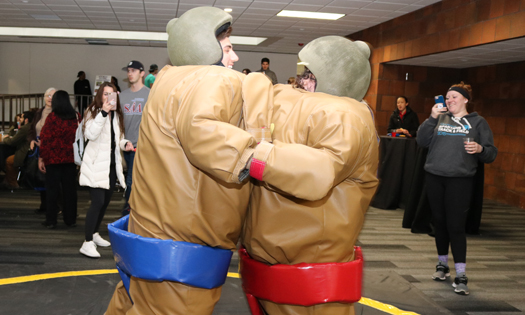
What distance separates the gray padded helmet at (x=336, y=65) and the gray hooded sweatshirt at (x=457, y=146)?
7.02 ft

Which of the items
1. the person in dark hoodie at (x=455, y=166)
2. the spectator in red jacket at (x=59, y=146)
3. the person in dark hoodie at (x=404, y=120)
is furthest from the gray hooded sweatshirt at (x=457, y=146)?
the person in dark hoodie at (x=404, y=120)

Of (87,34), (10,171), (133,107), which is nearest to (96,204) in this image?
(133,107)

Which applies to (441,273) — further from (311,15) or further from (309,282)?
(311,15)

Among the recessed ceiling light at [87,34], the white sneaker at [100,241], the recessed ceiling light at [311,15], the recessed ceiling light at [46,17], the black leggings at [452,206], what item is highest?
the recessed ceiling light at [87,34]

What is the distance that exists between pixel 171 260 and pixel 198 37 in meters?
0.70

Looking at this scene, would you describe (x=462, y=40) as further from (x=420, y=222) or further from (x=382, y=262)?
(x=382, y=262)

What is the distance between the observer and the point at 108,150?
381cm

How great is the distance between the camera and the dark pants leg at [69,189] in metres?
4.65

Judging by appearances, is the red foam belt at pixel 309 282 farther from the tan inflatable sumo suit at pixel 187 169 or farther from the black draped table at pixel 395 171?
the black draped table at pixel 395 171

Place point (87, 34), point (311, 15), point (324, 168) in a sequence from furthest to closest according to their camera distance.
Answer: point (87, 34) → point (311, 15) → point (324, 168)

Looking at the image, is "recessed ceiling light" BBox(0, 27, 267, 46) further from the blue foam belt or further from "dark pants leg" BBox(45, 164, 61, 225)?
the blue foam belt

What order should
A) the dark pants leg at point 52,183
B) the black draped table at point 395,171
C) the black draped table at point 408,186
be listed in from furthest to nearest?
1. the black draped table at point 395,171
2. the black draped table at point 408,186
3. the dark pants leg at point 52,183

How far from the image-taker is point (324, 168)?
130cm

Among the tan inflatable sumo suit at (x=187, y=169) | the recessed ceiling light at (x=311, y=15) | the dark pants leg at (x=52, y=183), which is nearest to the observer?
the tan inflatable sumo suit at (x=187, y=169)
